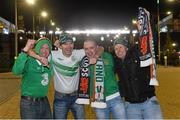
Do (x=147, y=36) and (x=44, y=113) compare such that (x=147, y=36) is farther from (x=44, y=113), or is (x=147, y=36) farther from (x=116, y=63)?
(x=44, y=113)

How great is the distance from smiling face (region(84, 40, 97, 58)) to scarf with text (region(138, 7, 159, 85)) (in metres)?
0.68

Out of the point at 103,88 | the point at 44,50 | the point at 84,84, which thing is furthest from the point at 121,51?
the point at 44,50

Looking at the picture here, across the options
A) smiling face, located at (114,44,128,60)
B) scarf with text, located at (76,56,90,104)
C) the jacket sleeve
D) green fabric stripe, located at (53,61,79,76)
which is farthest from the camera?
green fabric stripe, located at (53,61,79,76)

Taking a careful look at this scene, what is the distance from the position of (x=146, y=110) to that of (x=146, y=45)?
85 centimetres

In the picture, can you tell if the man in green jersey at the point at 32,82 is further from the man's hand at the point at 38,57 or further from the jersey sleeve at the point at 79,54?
the jersey sleeve at the point at 79,54

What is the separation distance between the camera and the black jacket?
5.91 m

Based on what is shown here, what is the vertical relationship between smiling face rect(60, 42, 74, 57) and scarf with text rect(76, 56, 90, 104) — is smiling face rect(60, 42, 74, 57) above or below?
above

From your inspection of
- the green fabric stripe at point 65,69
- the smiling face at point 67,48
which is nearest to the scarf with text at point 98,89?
the green fabric stripe at point 65,69

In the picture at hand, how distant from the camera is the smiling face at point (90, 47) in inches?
246

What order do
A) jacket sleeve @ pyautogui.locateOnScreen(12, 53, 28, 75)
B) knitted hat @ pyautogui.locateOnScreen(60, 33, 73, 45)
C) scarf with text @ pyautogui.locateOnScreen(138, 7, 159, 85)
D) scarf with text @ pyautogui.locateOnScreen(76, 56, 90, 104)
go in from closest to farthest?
jacket sleeve @ pyautogui.locateOnScreen(12, 53, 28, 75), scarf with text @ pyautogui.locateOnScreen(138, 7, 159, 85), scarf with text @ pyautogui.locateOnScreen(76, 56, 90, 104), knitted hat @ pyautogui.locateOnScreen(60, 33, 73, 45)

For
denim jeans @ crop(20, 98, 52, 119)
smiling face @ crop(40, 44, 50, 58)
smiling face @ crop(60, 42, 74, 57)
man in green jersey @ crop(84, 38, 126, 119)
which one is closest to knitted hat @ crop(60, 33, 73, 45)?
smiling face @ crop(60, 42, 74, 57)

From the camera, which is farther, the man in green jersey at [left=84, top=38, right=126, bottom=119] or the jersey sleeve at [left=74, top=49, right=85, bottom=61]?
the jersey sleeve at [left=74, top=49, right=85, bottom=61]

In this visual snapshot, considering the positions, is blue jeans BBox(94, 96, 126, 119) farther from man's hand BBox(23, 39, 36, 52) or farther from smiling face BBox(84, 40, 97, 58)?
man's hand BBox(23, 39, 36, 52)

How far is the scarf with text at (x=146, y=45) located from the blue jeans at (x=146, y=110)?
0.94 ft
